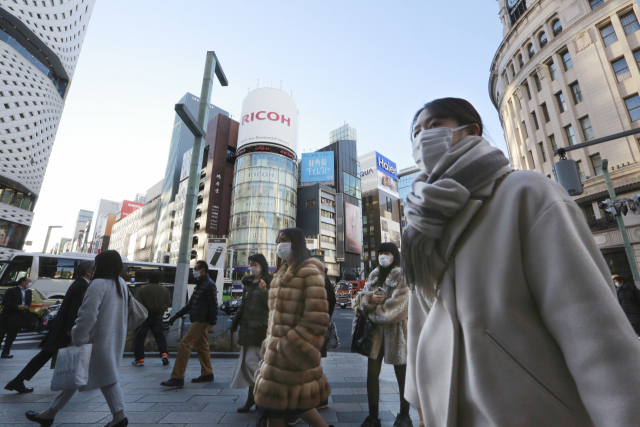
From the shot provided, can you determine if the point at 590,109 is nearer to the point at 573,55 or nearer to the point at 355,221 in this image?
the point at 573,55

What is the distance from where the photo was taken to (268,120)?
184ft

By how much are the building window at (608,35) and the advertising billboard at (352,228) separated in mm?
43196

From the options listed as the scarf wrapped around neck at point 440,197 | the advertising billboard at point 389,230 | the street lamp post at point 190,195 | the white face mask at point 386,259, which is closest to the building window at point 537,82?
the street lamp post at point 190,195

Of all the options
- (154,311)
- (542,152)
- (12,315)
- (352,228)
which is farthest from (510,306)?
(352,228)

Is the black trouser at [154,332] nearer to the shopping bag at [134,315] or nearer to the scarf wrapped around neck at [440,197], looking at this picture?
the shopping bag at [134,315]

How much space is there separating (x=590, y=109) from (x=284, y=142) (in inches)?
1666

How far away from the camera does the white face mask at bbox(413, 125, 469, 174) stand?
46.3 inches

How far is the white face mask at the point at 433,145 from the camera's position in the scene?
3.85 feet

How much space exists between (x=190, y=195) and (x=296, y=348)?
7084mm

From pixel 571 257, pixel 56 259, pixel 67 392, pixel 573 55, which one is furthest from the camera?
pixel 573 55

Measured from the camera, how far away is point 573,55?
24109 mm

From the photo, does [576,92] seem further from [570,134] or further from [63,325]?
[63,325]

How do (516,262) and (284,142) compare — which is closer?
(516,262)

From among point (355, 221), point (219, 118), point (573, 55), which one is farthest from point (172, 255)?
point (573, 55)
